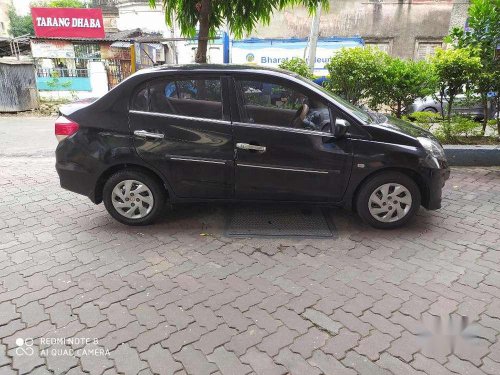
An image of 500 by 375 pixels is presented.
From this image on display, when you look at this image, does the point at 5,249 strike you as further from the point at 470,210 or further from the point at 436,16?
the point at 436,16

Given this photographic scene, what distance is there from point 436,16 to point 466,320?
922 inches

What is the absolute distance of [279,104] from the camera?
397 centimetres

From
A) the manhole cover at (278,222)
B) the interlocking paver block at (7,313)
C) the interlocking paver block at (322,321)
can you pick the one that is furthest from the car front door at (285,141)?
the interlocking paver block at (7,313)

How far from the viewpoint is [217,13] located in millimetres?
6230

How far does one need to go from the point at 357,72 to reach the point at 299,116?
331 centimetres

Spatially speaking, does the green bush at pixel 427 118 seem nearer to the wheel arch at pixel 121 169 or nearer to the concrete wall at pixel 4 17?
the wheel arch at pixel 121 169

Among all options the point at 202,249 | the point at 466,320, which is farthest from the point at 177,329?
the point at 466,320

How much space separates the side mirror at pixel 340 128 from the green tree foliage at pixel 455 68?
10.8 feet

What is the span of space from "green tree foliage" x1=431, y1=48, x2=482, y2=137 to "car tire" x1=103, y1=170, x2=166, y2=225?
15.7 ft

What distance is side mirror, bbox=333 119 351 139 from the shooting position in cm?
375

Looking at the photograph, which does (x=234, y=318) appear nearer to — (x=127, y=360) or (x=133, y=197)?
(x=127, y=360)

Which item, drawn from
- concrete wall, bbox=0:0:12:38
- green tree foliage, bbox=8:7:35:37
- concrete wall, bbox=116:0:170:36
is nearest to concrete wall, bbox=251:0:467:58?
concrete wall, bbox=116:0:170:36

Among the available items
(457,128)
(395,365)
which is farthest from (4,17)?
(395,365)

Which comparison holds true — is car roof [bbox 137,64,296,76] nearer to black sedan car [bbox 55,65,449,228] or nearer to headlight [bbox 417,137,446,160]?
black sedan car [bbox 55,65,449,228]
